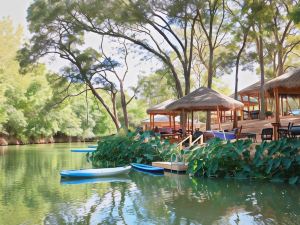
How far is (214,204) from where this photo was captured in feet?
25.8

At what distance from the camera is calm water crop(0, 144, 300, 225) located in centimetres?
657

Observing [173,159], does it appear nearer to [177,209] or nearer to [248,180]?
[248,180]

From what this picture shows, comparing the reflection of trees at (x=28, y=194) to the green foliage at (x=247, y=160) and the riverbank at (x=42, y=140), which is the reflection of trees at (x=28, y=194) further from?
the riverbank at (x=42, y=140)

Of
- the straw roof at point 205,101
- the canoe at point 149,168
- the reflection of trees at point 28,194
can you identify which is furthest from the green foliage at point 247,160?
the straw roof at point 205,101

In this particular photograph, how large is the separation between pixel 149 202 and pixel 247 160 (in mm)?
3901

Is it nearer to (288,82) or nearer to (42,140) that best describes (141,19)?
(288,82)

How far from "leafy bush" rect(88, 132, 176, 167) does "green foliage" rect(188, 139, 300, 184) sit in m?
2.37

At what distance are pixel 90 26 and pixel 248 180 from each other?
13.5 metres

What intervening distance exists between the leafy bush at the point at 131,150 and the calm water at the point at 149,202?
2741mm

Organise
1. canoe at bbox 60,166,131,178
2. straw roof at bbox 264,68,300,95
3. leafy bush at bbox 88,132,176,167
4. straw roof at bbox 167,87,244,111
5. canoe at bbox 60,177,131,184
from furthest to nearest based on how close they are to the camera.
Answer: straw roof at bbox 167,87,244,111, leafy bush at bbox 88,132,176,167, canoe at bbox 60,166,131,178, straw roof at bbox 264,68,300,95, canoe at bbox 60,177,131,184

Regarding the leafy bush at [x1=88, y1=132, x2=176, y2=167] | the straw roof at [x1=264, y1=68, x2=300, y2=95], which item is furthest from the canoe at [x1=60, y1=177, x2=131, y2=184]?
the straw roof at [x1=264, y1=68, x2=300, y2=95]

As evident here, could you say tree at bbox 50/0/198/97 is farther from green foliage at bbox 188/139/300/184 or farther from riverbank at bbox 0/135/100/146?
riverbank at bbox 0/135/100/146

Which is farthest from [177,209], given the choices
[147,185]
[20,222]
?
[147,185]

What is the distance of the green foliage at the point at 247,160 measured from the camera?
10266 millimetres
